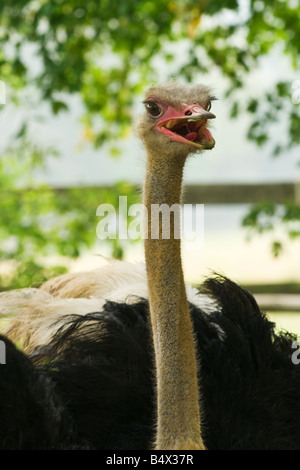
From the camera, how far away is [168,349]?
166 centimetres

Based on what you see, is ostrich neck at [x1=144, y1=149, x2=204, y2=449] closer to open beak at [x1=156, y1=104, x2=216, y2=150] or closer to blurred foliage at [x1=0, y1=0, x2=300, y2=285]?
open beak at [x1=156, y1=104, x2=216, y2=150]

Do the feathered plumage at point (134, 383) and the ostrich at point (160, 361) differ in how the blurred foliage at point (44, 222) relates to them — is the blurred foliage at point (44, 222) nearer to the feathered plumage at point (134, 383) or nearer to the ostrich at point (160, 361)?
the ostrich at point (160, 361)

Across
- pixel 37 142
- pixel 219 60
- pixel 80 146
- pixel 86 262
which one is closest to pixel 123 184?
pixel 37 142

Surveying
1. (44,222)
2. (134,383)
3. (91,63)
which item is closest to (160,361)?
(134,383)

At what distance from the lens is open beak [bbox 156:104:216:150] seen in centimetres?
155

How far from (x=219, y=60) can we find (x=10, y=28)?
1.33 m

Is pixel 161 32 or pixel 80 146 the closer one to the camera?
pixel 161 32

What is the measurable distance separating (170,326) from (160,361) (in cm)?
7

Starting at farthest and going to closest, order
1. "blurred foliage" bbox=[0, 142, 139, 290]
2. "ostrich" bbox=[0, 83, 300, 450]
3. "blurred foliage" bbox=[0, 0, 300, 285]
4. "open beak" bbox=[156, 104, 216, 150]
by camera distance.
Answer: "blurred foliage" bbox=[0, 142, 139, 290] < "blurred foliage" bbox=[0, 0, 300, 285] < "ostrich" bbox=[0, 83, 300, 450] < "open beak" bbox=[156, 104, 216, 150]

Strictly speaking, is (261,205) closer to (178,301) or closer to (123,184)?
(123,184)

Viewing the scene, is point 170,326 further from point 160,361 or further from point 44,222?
point 44,222

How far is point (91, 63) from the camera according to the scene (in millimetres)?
5199

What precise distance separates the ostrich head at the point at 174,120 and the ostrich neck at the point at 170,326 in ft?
0.12

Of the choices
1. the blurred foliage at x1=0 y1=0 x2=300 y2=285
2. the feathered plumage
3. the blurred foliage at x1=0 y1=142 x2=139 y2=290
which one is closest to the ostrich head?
the feathered plumage
